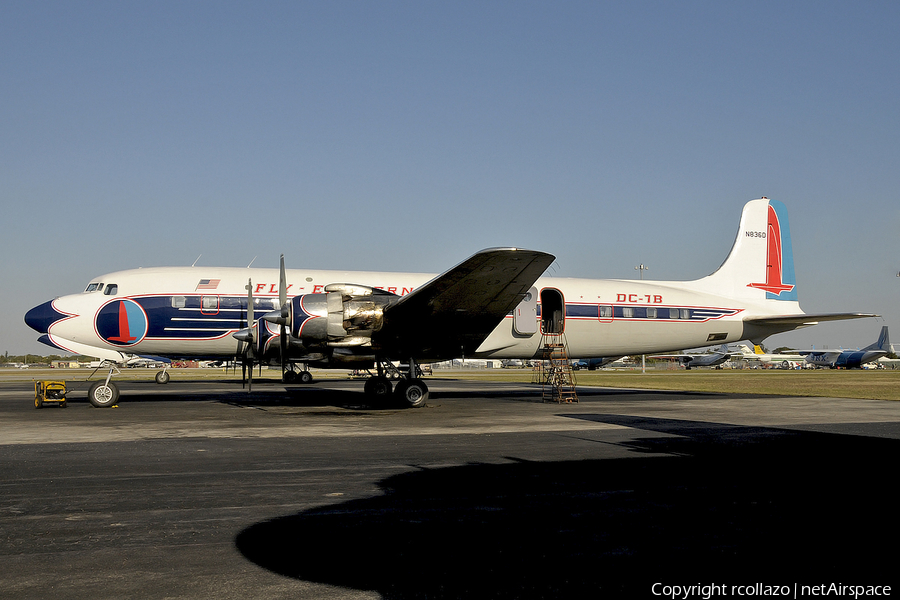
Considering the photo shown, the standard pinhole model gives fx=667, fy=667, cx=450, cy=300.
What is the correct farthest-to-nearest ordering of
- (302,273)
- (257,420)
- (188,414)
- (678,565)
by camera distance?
(302,273) < (188,414) < (257,420) < (678,565)

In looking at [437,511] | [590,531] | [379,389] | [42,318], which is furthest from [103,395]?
[590,531]

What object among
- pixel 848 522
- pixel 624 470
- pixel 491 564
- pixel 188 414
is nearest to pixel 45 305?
pixel 188 414

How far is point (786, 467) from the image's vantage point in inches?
356

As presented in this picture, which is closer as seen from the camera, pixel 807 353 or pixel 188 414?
pixel 188 414

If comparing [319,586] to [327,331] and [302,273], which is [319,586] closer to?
[327,331]

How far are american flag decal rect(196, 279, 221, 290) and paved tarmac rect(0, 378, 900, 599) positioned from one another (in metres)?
7.49

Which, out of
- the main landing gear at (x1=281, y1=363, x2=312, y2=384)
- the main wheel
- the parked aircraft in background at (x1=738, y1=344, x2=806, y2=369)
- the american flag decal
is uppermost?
the american flag decal

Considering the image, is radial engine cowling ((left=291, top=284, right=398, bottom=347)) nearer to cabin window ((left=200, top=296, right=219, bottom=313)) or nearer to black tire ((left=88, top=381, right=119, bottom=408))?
cabin window ((left=200, top=296, right=219, bottom=313))

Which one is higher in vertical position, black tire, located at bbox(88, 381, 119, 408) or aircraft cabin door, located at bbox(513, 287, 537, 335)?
aircraft cabin door, located at bbox(513, 287, 537, 335)

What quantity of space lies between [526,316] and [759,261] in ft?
35.0

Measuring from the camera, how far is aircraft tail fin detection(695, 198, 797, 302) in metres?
25.8

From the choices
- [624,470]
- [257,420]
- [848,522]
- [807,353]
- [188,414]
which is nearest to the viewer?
[848,522]

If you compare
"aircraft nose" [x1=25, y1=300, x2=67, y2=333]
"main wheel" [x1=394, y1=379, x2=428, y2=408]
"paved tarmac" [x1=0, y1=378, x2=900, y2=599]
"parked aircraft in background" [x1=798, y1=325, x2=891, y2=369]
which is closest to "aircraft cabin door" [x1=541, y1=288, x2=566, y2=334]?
"main wheel" [x1=394, y1=379, x2=428, y2=408]

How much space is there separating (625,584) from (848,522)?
2895mm
